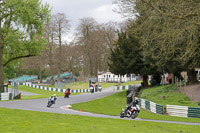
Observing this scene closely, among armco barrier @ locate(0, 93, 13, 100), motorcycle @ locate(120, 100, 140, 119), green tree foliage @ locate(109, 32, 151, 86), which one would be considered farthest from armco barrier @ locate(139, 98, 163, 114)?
armco barrier @ locate(0, 93, 13, 100)

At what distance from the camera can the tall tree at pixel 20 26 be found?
33156 mm

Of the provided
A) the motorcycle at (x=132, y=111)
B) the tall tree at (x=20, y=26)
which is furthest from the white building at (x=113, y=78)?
the motorcycle at (x=132, y=111)

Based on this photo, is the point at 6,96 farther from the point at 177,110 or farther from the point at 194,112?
the point at 194,112

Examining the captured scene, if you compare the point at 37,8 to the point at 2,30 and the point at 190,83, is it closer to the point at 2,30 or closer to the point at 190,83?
the point at 2,30

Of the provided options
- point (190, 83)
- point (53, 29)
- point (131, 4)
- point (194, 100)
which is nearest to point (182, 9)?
point (131, 4)

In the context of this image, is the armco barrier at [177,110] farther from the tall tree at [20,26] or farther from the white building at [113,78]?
the white building at [113,78]

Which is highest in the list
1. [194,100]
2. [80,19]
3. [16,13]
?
[80,19]

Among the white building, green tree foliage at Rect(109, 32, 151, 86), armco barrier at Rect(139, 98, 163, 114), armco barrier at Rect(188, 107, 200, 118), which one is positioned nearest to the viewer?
armco barrier at Rect(188, 107, 200, 118)

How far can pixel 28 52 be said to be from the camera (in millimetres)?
35594

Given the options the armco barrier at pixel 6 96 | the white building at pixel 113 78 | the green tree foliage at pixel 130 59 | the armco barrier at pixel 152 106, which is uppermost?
the green tree foliage at pixel 130 59

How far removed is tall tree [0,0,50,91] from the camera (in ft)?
109

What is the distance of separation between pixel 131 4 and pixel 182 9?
3.62 m

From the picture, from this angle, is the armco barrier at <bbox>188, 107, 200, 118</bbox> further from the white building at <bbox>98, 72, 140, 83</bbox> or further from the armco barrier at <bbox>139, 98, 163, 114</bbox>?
the white building at <bbox>98, 72, 140, 83</bbox>

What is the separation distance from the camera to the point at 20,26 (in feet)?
112
